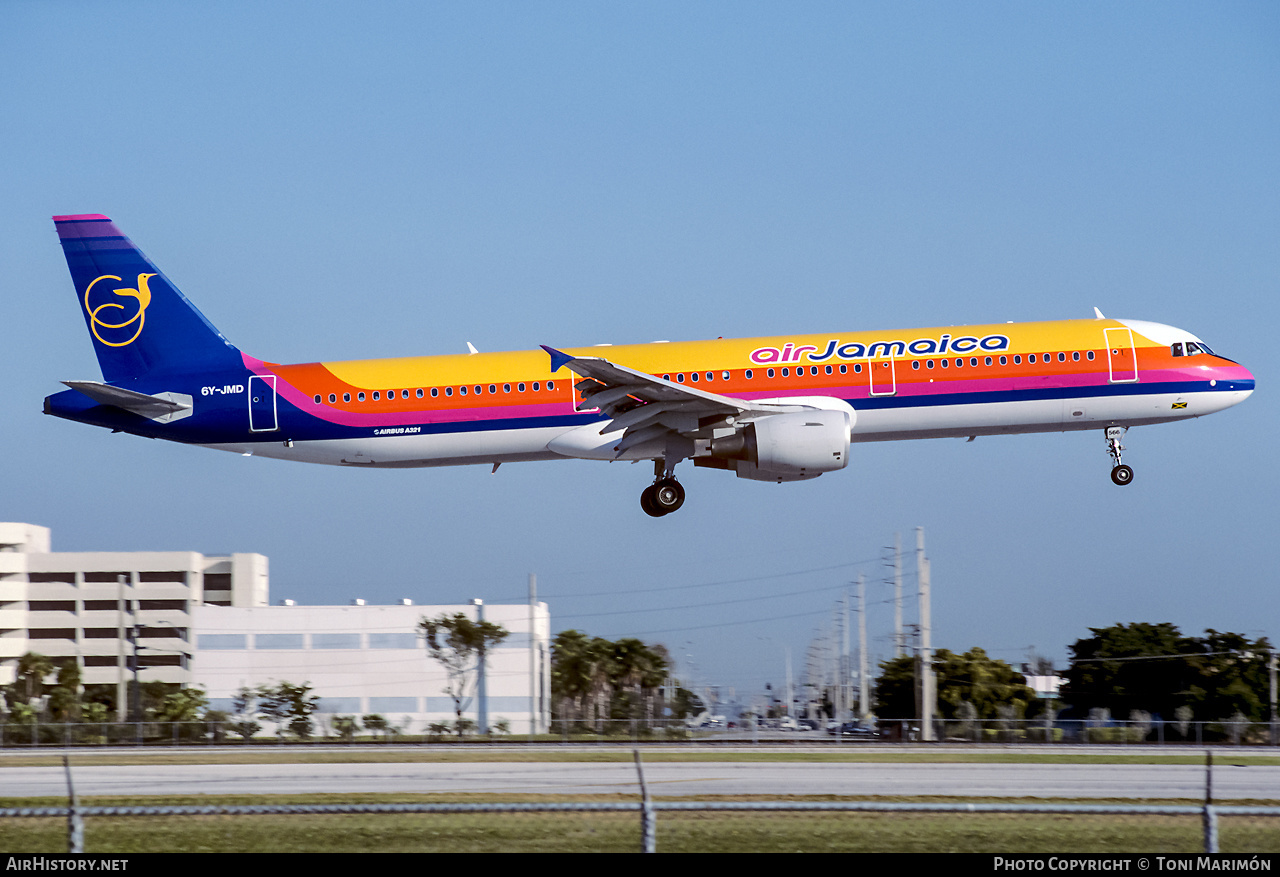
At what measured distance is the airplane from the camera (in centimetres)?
3428

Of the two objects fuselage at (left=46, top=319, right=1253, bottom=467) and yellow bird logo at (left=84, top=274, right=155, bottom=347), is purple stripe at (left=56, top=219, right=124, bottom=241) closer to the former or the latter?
yellow bird logo at (left=84, top=274, right=155, bottom=347)

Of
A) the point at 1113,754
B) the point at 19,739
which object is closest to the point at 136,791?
the point at 1113,754

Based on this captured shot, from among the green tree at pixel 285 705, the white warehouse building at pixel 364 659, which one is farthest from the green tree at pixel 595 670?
the green tree at pixel 285 705

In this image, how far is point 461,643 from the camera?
78125mm

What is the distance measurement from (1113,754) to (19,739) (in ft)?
117

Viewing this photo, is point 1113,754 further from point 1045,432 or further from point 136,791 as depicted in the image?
point 136,791

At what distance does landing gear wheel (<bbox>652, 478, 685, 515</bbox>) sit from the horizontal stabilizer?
12673 mm

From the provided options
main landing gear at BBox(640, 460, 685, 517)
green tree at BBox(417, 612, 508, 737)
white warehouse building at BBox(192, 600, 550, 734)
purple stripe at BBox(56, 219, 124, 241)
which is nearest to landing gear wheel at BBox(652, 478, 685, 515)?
main landing gear at BBox(640, 460, 685, 517)

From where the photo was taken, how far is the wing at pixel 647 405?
32.0m

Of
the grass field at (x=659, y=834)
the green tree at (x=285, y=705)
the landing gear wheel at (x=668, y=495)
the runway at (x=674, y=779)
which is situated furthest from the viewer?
the green tree at (x=285, y=705)

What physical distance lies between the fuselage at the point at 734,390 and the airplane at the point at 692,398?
0.13 ft

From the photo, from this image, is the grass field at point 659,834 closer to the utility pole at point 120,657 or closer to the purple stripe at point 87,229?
the purple stripe at point 87,229

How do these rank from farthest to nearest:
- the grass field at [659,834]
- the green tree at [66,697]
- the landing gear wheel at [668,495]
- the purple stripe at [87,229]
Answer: the green tree at [66,697] < the purple stripe at [87,229] < the landing gear wheel at [668,495] < the grass field at [659,834]

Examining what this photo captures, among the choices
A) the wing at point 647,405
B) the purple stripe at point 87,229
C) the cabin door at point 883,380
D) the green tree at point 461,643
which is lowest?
the green tree at point 461,643
